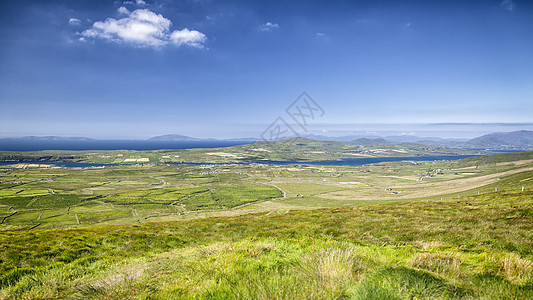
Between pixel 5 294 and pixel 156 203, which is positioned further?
pixel 156 203

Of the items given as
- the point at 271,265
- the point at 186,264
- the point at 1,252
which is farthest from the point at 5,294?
the point at 1,252

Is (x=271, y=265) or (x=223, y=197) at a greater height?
(x=271, y=265)

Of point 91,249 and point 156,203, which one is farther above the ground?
point 91,249

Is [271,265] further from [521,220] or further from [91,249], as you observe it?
[521,220]

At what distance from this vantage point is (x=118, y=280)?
11.9 ft

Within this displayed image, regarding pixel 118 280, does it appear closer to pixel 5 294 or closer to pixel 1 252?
pixel 5 294

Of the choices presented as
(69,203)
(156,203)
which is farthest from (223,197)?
(69,203)

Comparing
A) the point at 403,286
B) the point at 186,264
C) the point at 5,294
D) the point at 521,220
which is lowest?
the point at 521,220

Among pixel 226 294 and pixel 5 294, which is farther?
pixel 5 294

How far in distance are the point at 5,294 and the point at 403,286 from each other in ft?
18.2

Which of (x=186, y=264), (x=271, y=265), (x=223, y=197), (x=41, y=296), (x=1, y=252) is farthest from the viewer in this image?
(x=223, y=197)

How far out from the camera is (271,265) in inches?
161

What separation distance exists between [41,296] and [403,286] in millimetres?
4945

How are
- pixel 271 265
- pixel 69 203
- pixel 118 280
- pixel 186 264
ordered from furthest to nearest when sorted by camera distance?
pixel 69 203 → pixel 186 264 → pixel 271 265 → pixel 118 280
